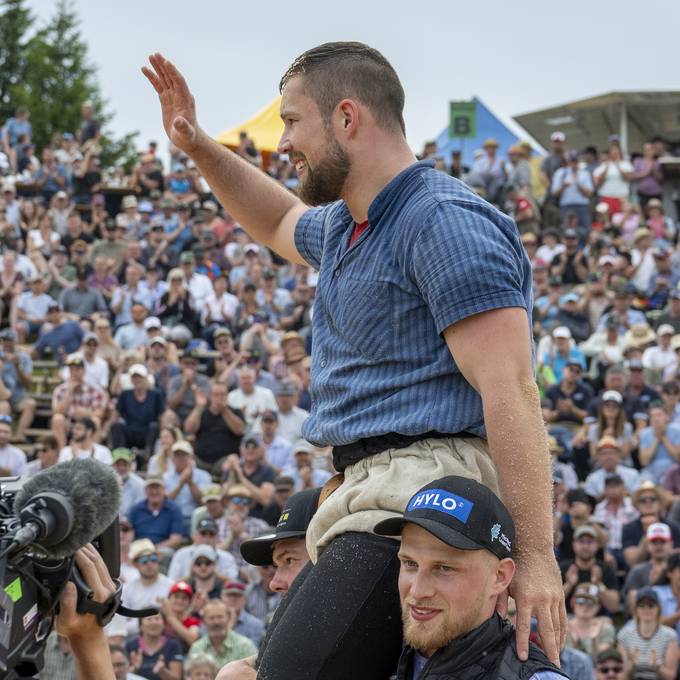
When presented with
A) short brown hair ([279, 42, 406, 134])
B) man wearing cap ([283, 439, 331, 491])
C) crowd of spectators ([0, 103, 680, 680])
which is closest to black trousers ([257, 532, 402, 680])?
short brown hair ([279, 42, 406, 134])

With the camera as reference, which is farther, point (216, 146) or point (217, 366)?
point (217, 366)

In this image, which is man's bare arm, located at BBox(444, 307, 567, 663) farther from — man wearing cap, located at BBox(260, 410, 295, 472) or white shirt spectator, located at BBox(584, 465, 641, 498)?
man wearing cap, located at BBox(260, 410, 295, 472)

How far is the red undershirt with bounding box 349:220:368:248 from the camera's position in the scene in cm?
351

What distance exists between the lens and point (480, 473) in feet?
10.8

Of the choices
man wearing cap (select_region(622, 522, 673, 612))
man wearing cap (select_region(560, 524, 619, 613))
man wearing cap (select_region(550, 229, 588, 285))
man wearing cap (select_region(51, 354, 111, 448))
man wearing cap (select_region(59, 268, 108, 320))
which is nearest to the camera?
man wearing cap (select_region(622, 522, 673, 612))

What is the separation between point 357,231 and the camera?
3.58 meters

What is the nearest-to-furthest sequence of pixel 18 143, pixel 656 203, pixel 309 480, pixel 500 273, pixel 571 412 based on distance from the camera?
pixel 500 273 < pixel 309 480 < pixel 571 412 < pixel 656 203 < pixel 18 143

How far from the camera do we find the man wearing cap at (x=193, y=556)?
11.7 meters

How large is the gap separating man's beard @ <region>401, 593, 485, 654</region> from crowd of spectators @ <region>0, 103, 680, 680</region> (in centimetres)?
616

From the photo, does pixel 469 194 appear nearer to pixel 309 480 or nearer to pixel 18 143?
pixel 309 480

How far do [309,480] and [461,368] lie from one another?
9429mm

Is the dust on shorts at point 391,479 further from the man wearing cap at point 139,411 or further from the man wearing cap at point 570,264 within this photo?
the man wearing cap at point 570,264

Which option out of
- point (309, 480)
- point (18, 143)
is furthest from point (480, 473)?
point (18, 143)

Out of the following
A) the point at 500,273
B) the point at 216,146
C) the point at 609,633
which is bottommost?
the point at 609,633
